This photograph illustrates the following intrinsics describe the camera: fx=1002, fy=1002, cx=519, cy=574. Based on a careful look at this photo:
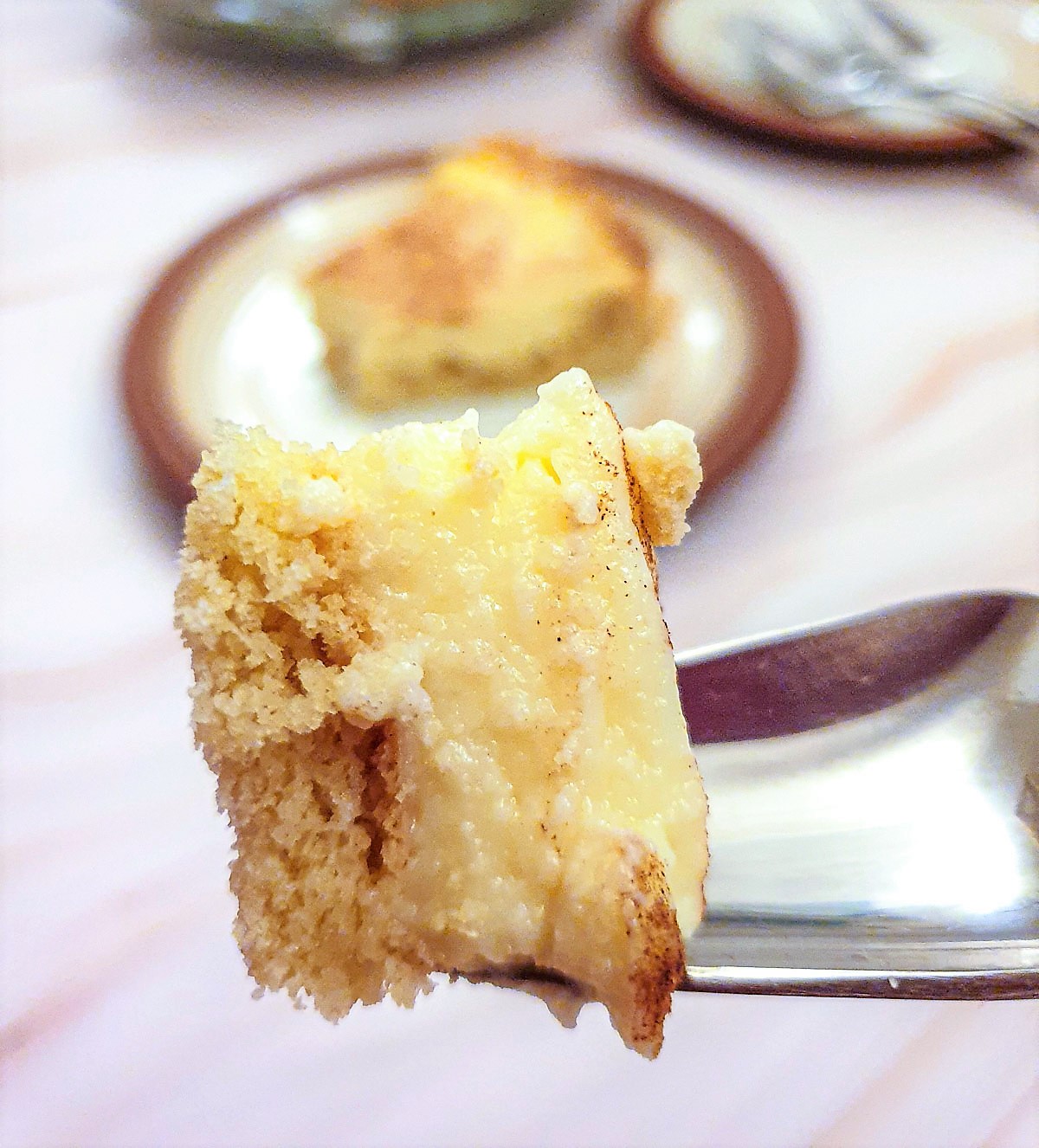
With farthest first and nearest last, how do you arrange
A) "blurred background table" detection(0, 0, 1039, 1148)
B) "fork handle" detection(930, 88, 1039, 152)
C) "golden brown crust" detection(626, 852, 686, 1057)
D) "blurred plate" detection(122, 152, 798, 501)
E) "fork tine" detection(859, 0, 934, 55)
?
"fork tine" detection(859, 0, 934, 55)
"fork handle" detection(930, 88, 1039, 152)
"blurred plate" detection(122, 152, 798, 501)
"blurred background table" detection(0, 0, 1039, 1148)
"golden brown crust" detection(626, 852, 686, 1057)

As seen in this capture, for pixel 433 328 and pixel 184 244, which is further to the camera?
pixel 184 244

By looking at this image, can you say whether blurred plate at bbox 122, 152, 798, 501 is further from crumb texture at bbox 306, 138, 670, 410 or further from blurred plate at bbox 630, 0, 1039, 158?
blurred plate at bbox 630, 0, 1039, 158

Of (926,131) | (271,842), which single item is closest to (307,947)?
(271,842)

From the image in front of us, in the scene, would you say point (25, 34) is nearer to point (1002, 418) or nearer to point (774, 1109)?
point (1002, 418)

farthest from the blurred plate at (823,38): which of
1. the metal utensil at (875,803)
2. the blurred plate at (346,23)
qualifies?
the metal utensil at (875,803)

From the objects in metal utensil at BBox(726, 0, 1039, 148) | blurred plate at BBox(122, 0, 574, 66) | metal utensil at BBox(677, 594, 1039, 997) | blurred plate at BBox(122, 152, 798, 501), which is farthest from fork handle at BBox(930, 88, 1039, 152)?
metal utensil at BBox(677, 594, 1039, 997)
